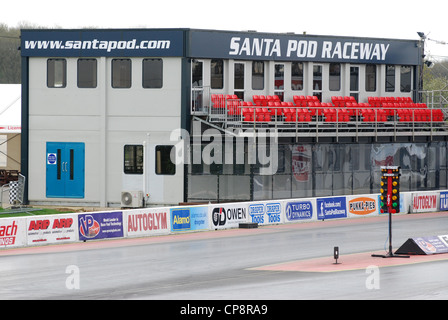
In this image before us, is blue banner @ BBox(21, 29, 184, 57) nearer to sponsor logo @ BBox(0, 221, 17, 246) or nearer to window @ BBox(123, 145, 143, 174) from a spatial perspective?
window @ BBox(123, 145, 143, 174)

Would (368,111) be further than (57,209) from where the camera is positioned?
Yes

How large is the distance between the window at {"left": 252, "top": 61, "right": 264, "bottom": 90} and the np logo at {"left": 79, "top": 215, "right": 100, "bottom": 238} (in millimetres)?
16414

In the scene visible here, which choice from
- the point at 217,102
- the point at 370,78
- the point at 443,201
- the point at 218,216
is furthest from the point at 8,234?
the point at 370,78

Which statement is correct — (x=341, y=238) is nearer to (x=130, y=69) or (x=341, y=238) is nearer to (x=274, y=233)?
(x=274, y=233)

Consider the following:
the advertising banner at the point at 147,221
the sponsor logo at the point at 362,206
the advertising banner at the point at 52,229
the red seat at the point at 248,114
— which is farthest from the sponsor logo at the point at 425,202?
the advertising banner at the point at 52,229

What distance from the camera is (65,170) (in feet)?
153

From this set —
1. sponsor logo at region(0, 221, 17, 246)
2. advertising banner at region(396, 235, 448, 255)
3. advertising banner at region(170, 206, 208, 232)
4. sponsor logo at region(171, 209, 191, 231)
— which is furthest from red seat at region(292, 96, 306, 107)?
sponsor logo at region(0, 221, 17, 246)

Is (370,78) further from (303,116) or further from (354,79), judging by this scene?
(303,116)

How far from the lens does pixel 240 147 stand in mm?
43812

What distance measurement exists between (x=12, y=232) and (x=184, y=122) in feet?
48.0

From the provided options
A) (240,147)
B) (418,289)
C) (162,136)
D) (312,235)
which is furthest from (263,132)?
(418,289)

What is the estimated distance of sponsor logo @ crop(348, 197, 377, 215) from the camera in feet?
146

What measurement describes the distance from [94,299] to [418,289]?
8275 mm

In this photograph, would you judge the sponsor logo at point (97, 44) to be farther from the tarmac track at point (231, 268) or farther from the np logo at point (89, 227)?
the np logo at point (89, 227)
